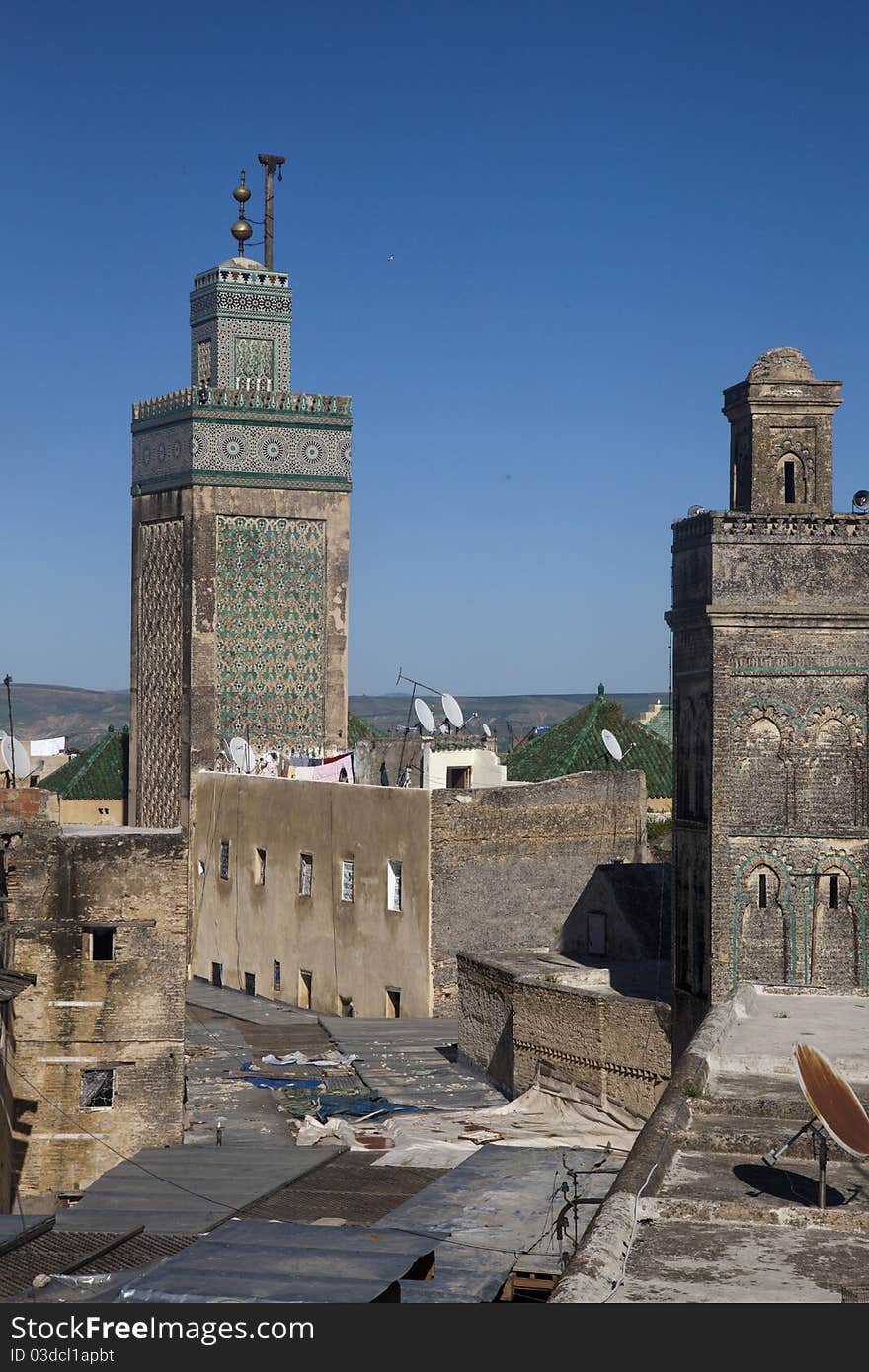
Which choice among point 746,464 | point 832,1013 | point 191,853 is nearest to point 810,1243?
point 832,1013

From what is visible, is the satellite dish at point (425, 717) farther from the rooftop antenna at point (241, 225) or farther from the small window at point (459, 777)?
the rooftop antenna at point (241, 225)

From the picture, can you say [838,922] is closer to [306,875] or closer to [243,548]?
[306,875]

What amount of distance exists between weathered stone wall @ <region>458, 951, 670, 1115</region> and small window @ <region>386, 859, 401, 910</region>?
14.7 feet

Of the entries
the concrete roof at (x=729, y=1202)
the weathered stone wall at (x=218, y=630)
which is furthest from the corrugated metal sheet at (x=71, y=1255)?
the weathered stone wall at (x=218, y=630)

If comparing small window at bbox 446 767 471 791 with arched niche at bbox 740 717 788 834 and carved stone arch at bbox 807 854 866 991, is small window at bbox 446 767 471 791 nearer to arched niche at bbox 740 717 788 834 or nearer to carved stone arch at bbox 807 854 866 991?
arched niche at bbox 740 717 788 834

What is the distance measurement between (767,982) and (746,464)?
6.23 meters

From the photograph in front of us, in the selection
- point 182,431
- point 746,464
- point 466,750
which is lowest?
point 466,750

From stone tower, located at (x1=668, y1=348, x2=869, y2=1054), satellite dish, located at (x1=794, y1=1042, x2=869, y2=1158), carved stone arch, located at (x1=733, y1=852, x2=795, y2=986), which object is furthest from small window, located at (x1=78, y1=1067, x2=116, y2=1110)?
satellite dish, located at (x1=794, y1=1042, x2=869, y2=1158)

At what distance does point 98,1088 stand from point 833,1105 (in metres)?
11.5

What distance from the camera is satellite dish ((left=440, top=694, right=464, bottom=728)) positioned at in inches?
1378

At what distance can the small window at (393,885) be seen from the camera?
3075 cm

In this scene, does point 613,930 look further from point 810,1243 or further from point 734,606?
point 810,1243

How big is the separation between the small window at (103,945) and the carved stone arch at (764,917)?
705cm

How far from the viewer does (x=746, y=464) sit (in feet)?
77.4
